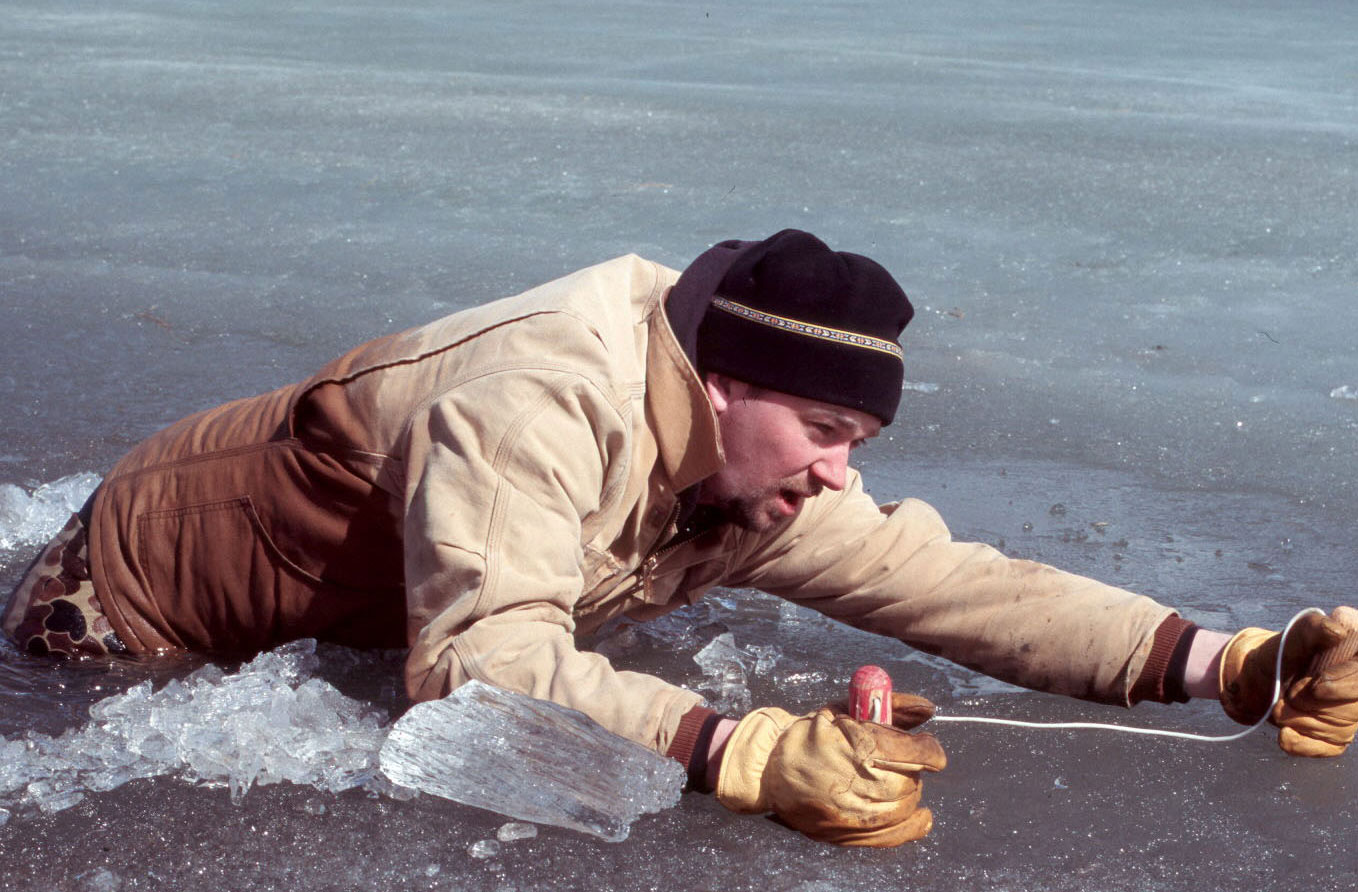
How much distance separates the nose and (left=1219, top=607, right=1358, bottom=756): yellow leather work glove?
0.74 meters

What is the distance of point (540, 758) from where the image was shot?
2.10 meters

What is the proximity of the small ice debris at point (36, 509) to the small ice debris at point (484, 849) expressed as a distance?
1523 millimetres

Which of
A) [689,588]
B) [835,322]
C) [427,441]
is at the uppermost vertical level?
[835,322]

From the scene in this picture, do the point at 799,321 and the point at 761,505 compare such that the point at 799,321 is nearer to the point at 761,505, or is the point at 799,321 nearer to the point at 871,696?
the point at 761,505

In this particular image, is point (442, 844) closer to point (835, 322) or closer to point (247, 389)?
point (835, 322)

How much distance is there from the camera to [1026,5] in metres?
12.4

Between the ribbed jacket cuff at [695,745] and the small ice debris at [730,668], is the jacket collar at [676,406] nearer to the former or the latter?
the ribbed jacket cuff at [695,745]

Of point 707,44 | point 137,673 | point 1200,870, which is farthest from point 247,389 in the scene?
point 707,44

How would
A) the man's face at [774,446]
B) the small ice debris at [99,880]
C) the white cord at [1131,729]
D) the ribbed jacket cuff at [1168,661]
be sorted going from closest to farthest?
the small ice debris at [99,880]
the man's face at [774,446]
the white cord at [1131,729]
the ribbed jacket cuff at [1168,661]

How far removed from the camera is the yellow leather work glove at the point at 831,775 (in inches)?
80.0

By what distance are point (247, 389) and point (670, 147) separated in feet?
10.4

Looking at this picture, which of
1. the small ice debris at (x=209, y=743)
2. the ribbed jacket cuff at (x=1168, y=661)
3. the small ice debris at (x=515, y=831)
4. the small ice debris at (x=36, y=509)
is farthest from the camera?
the small ice debris at (x=36, y=509)

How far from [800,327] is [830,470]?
0.25 meters

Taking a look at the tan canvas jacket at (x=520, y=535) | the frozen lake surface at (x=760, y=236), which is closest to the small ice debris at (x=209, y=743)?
the frozen lake surface at (x=760, y=236)
